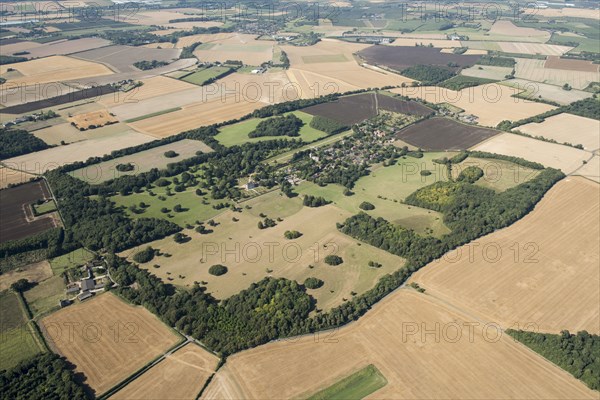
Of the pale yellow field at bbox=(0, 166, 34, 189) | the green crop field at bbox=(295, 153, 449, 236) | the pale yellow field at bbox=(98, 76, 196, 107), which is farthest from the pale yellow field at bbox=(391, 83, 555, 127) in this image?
the pale yellow field at bbox=(0, 166, 34, 189)

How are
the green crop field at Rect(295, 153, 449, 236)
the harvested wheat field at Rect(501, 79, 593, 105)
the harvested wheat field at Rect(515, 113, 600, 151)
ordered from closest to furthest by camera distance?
the green crop field at Rect(295, 153, 449, 236) < the harvested wheat field at Rect(515, 113, 600, 151) < the harvested wheat field at Rect(501, 79, 593, 105)

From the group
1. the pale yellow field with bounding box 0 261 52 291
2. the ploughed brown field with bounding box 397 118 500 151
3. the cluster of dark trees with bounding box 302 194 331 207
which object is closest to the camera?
the pale yellow field with bounding box 0 261 52 291

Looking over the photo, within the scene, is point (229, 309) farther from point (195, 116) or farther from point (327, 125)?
point (195, 116)

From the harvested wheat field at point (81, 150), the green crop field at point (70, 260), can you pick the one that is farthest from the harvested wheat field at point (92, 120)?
the green crop field at point (70, 260)

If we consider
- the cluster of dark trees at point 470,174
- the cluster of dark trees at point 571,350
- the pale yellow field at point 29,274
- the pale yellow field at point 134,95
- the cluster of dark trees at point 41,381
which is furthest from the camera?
the pale yellow field at point 134,95

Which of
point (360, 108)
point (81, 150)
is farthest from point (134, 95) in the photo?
point (360, 108)

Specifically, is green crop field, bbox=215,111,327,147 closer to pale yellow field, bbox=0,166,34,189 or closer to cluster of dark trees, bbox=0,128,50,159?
cluster of dark trees, bbox=0,128,50,159

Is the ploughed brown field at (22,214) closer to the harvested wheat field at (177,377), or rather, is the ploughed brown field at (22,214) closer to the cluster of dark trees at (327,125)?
the harvested wheat field at (177,377)
